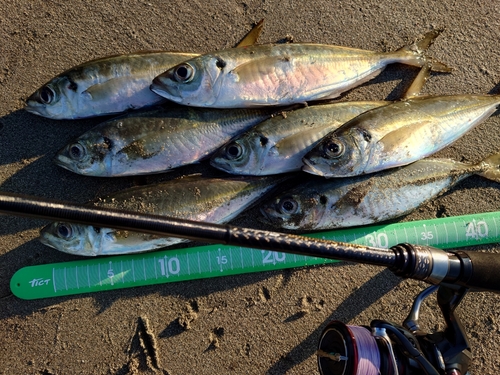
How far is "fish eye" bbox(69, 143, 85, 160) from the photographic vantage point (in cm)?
249

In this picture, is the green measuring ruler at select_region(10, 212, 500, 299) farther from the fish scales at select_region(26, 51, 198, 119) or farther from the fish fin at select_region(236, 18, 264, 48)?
the fish fin at select_region(236, 18, 264, 48)

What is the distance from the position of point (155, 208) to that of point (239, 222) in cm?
61

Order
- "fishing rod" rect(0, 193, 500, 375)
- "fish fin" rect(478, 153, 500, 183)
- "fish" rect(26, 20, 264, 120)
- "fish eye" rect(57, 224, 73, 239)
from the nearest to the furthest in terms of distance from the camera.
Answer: "fishing rod" rect(0, 193, 500, 375)
"fish eye" rect(57, 224, 73, 239)
"fish" rect(26, 20, 264, 120)
"fish fin" rect(478, 153, 500, 183)

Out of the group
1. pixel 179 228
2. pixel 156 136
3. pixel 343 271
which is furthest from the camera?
pixel 343 271

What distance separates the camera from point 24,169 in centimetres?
269

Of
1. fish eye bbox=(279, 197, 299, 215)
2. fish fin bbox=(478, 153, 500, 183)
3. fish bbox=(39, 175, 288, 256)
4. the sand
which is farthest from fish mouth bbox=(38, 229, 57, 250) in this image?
fish fin bbox=(478, 153, 500, 183)

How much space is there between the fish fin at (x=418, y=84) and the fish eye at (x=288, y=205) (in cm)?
118

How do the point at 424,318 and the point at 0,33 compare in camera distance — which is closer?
the point at 424,318

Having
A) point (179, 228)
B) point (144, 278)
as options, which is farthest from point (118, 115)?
point (179, 228)

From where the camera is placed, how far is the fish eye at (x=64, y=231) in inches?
94.3

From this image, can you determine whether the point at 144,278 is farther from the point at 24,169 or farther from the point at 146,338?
the point at 24,169

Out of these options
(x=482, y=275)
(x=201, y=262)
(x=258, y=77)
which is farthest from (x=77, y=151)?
(x=482, y=275)

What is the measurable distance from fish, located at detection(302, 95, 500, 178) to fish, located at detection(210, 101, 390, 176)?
0.10 metres

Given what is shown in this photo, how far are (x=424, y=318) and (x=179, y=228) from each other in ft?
6.85
